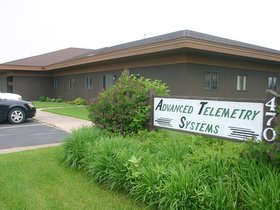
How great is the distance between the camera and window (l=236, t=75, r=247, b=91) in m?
19.1

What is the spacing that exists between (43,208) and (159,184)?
162 cm

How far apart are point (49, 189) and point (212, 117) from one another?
9.61 ft

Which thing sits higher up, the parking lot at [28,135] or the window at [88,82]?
the window at [88,82]

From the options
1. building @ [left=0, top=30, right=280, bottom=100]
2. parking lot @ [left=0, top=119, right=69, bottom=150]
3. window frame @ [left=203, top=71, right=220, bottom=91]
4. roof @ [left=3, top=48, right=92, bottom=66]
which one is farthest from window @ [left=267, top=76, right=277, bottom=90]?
roof @ [left=3, top=48, right=92, bottom=66]

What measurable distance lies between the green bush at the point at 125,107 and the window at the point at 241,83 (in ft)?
43.6

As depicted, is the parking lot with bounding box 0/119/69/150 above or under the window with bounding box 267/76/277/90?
under

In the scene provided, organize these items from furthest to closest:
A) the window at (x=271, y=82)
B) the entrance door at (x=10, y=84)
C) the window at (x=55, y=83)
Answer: the entrance door at (x=10, y=84)
the window at (x=55, y=83)
the window at (x=271, y=82)

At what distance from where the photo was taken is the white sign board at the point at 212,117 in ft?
14.4

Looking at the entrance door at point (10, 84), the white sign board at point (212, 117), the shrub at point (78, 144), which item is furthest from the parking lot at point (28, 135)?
the entrance door at point (10, 84)

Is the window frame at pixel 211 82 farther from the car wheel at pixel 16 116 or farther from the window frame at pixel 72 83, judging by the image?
the window frame at pixel 72 83

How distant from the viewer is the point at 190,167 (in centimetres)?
404

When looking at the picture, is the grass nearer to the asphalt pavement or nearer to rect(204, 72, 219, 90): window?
the asphalt pavement

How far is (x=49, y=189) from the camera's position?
4.75 metres

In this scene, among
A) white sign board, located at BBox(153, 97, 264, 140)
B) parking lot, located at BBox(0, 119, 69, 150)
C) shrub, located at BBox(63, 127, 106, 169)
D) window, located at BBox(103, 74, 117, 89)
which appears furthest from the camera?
window, located at BBox(103, 74, 117, 89)
